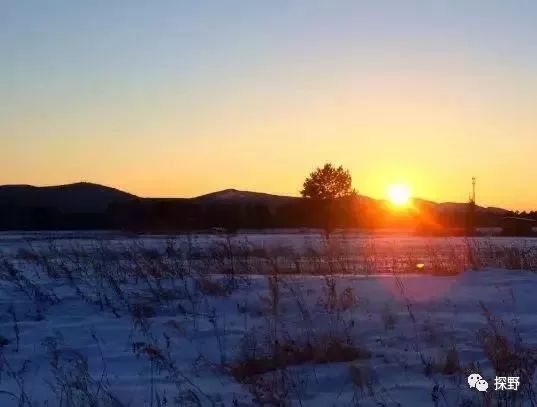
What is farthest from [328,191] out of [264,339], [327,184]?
[264,339]

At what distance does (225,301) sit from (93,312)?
181 centimetres

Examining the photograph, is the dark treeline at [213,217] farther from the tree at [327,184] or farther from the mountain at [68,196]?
the mountain at [68,196]

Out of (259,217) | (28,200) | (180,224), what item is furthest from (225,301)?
(28,200)

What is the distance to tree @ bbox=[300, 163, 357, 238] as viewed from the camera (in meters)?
71.5

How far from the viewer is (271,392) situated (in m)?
5.61

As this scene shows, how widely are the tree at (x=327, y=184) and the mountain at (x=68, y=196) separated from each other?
49.5m

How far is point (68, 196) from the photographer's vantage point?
127062 mm

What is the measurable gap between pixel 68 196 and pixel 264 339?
125206 mm

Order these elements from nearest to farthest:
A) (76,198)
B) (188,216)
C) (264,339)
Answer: (264,339), (188,216), (76,198)

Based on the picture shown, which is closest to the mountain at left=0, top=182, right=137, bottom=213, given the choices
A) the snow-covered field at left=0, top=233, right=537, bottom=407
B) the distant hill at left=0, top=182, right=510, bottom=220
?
the distant hill at left=0, top=182, right=510, bottom=220

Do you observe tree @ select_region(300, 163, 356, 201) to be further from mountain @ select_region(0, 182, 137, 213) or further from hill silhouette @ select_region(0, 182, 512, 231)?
mountain @ select_region(0, 182, 137, 213)

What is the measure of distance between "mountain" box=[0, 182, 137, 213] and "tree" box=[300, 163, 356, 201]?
49465 millimetres

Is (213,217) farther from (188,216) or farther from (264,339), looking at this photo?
(264,339)

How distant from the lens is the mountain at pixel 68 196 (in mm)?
114438
